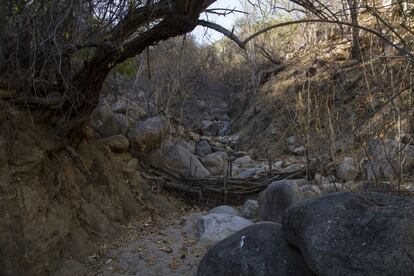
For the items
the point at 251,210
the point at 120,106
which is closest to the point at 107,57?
the point at 251,210

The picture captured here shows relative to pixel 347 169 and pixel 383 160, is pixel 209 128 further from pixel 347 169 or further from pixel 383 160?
pixel 383 160

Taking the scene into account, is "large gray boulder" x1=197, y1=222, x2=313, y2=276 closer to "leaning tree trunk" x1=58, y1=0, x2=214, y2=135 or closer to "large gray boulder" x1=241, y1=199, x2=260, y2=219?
"leaning tree trunk" x1=58, y1=0, x2=214, y2=135

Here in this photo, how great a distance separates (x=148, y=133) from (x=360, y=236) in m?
7.04

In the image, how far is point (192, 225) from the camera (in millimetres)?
7984

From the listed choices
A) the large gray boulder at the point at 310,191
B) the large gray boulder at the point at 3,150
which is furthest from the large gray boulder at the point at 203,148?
the large gray boulder at the point at 3,150

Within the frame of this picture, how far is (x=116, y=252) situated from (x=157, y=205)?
2195 millimetres

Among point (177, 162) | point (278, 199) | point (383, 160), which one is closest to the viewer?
point (383, 160)

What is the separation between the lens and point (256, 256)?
4.82 metres

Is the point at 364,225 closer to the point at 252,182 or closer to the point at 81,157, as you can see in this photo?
the point at 81,157

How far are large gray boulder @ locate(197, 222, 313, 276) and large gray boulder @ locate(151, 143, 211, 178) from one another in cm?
→ 512

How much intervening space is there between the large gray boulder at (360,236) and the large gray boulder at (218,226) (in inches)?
116

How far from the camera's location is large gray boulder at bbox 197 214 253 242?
23.3ft

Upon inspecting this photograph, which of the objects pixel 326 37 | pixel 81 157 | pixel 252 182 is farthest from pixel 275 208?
pixel 326 37

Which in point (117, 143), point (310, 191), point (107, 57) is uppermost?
point (107, 57)
